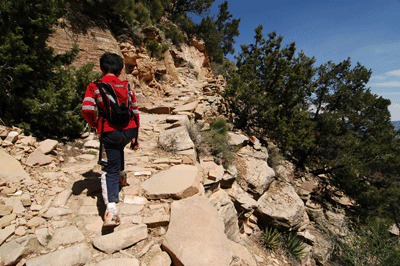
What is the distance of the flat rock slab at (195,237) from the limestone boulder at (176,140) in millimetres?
1769

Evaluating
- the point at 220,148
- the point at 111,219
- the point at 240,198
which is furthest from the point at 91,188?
the point at 240,198

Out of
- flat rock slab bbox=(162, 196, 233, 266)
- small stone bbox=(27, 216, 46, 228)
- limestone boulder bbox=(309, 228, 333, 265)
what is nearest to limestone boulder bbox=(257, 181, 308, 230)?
limestone boulder bbox=(309, 228, 333, 265)

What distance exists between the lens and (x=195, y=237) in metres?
2.10

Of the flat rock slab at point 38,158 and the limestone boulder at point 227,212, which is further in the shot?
the limestone boulder at point 227,212

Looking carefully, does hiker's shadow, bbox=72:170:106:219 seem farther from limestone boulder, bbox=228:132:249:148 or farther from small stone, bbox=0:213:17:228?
limestone boulder, bbox=228:132:249:148

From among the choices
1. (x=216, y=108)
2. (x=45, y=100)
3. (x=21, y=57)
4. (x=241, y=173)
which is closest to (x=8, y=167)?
(x=45, y=100)

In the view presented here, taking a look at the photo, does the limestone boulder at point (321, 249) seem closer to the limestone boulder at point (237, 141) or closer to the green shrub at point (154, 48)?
the limestone boulder at point (237, 141)

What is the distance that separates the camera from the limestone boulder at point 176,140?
14.0 ft

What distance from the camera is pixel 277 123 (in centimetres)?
823

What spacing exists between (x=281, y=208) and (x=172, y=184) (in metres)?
4.55

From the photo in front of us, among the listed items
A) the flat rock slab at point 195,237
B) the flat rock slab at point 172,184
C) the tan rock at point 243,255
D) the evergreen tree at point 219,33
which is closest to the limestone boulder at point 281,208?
the tan rock at point 243,255

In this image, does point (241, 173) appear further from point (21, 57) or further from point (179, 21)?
point (179, 21)

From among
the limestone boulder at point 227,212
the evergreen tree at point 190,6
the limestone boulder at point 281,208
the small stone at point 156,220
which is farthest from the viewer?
the evergreen tree at point 190,6

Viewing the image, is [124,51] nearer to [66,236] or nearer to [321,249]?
[66,236]
